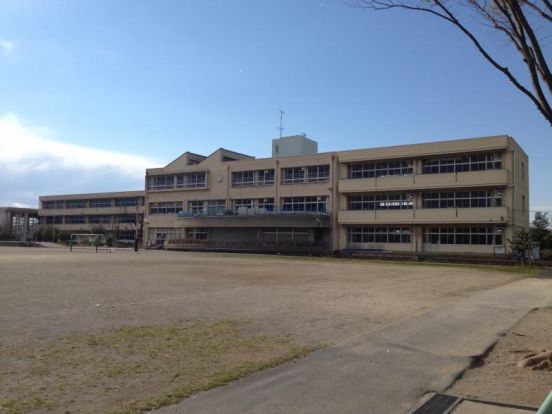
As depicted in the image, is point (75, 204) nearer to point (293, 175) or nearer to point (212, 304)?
point (293, 175)

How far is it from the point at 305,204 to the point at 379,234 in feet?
37.8

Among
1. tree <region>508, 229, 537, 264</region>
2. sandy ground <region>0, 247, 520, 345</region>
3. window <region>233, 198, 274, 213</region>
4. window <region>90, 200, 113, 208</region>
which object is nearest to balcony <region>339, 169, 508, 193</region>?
tree <region>508, 229, 537, 264</region>

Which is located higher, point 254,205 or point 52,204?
point 52,204

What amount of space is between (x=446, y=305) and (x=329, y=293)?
4.46 m

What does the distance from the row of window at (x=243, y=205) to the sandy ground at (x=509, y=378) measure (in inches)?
2237

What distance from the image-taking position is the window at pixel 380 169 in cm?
6027

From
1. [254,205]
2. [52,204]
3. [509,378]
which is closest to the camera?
[509,378]

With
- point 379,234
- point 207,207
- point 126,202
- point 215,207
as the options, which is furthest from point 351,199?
point 126,202

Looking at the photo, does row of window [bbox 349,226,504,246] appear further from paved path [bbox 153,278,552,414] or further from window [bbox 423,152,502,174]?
paved path [bbox 153,278,552,414]

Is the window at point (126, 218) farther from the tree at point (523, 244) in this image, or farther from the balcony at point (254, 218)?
the tree at point (523, 244)

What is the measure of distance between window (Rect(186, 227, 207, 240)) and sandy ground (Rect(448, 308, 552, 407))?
69.7 meters

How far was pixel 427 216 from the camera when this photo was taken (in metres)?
56.8

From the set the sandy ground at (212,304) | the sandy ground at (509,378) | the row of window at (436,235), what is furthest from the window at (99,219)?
the sandy ground at (509,378)

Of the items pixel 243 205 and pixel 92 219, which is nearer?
pixel 243 205
